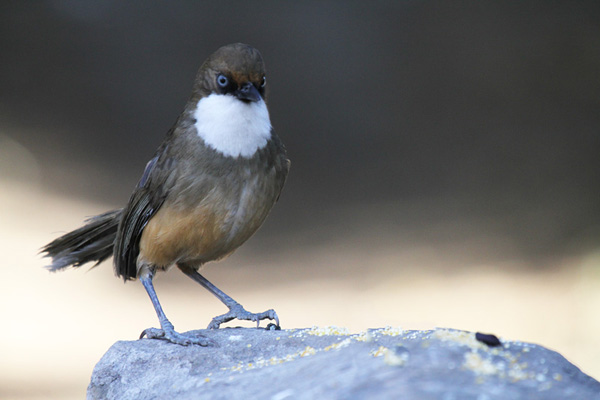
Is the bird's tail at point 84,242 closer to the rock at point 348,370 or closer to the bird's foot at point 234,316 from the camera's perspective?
the bird's foot at point 234,316

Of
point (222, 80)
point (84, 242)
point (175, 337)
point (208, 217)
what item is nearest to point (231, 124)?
point (222, 80)

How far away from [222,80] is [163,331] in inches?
34.1

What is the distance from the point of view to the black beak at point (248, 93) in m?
2.23

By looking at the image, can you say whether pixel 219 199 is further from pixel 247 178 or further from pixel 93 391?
pixel 93 391

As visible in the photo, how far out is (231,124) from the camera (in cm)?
234

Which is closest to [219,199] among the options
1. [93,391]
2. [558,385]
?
[93,391]

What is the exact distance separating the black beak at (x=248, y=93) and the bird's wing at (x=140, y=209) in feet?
1.25

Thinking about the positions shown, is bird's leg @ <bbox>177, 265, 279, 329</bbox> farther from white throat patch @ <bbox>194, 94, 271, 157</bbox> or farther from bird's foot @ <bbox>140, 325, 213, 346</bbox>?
white throat patch @ <bbox>194, 94, 271, 157</bbox>

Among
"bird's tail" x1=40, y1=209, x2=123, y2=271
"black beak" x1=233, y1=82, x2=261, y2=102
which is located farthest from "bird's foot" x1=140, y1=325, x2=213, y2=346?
"black beak" x1=233, y1=82, x2=261, y2=102

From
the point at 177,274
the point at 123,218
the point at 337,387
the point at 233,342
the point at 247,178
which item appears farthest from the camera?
the point at 177,274

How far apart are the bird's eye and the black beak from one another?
0.18ft

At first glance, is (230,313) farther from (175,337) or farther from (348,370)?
(348,370)

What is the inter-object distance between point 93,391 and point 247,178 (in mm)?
842

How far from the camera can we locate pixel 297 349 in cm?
203
